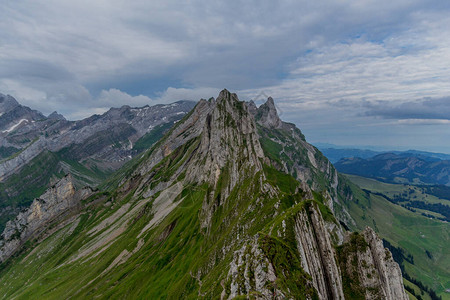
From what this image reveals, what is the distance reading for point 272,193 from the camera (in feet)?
253

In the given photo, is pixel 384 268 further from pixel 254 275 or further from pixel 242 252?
pixel 242 252

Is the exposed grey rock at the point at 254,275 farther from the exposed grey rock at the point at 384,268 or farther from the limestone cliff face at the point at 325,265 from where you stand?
the exposed grey rock at the point at 384,268

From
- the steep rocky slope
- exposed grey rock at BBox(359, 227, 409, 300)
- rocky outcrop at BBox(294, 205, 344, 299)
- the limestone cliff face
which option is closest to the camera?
the limestone cliff face

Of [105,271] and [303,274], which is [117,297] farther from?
[303,274]

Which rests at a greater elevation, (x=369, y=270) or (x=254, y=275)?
(x=254, y=275)

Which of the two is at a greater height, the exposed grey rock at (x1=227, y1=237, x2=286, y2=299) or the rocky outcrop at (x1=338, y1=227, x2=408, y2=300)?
the exposed grey rock at (x1=227, y1=237, x2=286, y2=299)

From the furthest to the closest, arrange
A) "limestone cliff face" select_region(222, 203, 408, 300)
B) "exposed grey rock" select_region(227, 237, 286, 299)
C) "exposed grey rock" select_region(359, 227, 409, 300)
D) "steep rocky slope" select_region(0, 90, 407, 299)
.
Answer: "exposed grey rock" select_region(359, 227, 409, 300), "steep rocky slope" select_region(0, 90, 407, 299), "limestone cliff face" select_region(222, 203, 408, 300), "exposed grey rock" select_region(227, 237, 286, 299)

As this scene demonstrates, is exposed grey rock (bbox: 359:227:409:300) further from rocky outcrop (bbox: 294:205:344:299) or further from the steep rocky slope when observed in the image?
rocky outcrop (bbox: 294:205:344:299)

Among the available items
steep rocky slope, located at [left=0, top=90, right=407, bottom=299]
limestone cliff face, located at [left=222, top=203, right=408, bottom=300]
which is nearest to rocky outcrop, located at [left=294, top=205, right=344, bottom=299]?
limestone cliff face, located at [left=222, top=203, right=408, bottom=300]

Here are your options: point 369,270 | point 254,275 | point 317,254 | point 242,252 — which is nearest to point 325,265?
point 317,254

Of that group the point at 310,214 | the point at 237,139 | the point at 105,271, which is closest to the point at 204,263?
the point at 310,214

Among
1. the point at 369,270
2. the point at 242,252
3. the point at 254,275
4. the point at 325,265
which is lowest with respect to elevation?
the point at 369,270

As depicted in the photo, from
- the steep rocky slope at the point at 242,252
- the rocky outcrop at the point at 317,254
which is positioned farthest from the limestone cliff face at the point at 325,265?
the steep rocky slope at the point at 242,252

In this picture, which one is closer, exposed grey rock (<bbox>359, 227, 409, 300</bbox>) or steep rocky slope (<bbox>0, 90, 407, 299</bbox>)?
steep rocky slope (<bbox>0, 90, 407, 299</bbox>)
